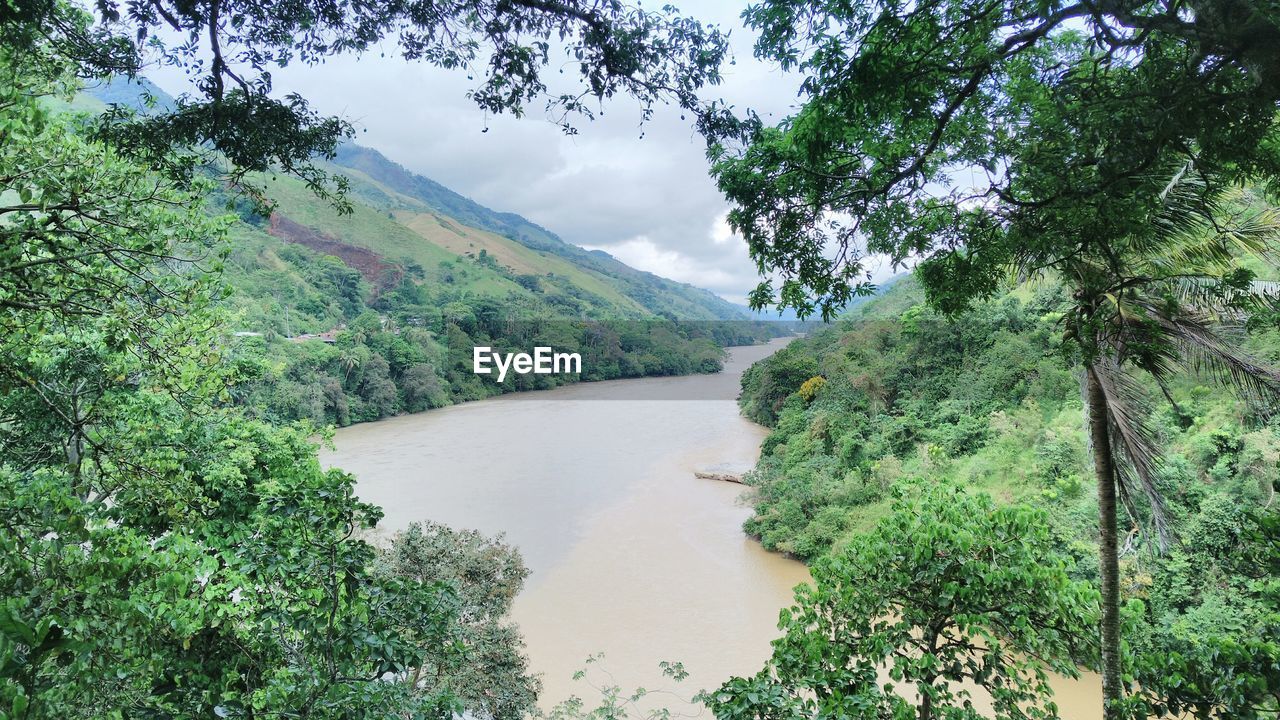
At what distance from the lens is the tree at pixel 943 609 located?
3.14 m

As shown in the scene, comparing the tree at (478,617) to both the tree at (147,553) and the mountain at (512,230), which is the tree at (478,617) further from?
the mountain at (512,230)

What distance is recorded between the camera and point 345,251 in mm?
48656

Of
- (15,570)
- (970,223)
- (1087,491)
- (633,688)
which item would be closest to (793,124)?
(970,223)

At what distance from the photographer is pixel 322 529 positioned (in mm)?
2234

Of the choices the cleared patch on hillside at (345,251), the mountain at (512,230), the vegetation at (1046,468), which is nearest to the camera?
the vegetation at (1046,468)

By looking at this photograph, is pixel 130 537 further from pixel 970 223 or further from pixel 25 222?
pixel 970 223

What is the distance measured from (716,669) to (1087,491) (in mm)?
5478

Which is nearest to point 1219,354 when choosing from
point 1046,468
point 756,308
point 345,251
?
point 756,308

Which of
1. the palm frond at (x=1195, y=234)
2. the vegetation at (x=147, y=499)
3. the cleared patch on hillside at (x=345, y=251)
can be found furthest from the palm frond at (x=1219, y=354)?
the cleared patch on hillside at (x=345, y=251)

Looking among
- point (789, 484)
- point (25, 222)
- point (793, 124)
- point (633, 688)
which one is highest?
point (793, 124)

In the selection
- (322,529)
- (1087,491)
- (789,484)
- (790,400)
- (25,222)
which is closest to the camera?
(322,529)

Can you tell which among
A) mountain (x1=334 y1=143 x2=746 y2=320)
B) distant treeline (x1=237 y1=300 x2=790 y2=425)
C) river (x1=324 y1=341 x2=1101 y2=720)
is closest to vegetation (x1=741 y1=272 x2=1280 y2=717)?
river (x1=324 y1=341 x2=1101 y2=720)

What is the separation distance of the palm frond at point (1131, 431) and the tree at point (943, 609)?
65 centimetres

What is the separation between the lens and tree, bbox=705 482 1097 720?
10.3ft
